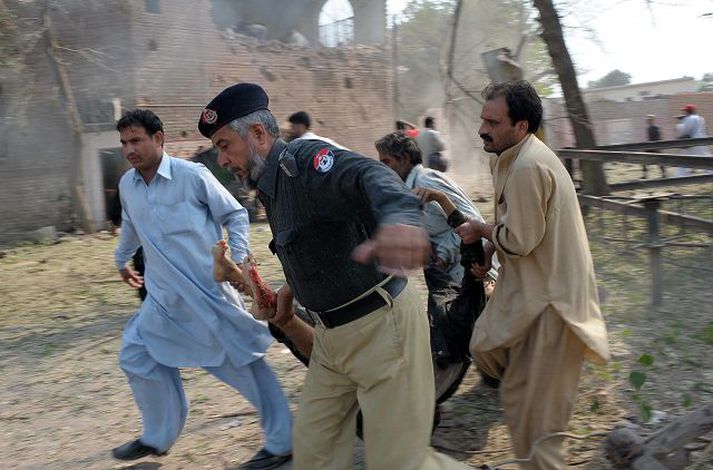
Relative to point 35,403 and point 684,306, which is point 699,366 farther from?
point 35,403

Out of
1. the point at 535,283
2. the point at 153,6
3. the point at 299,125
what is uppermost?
the point at 153,6

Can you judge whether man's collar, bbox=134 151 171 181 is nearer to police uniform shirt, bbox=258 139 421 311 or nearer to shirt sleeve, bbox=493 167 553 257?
police uniform shirt, bbox=258 139 421 311

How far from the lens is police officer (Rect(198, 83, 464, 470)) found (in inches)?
95.0

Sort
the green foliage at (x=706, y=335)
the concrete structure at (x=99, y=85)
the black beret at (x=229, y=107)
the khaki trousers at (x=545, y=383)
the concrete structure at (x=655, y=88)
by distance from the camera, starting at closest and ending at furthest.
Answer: the black beret at (x=229, y=107)
the khaki trousers at (x=545, y=383)
the green foliage at (x=706, y=335)
the concrete structure at (x=99, y=85)
the concrete structure at (x=655, y=88)

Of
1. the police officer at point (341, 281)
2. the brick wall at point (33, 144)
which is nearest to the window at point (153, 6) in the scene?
the brick wall at point (33, 144)

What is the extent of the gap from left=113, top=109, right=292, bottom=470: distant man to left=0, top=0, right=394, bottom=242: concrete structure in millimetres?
12289

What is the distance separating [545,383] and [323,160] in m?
1.35

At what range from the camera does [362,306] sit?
2527mm

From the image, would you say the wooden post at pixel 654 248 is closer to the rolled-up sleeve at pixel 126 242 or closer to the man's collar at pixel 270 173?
the rolled-up sleeve at pixel 126 242

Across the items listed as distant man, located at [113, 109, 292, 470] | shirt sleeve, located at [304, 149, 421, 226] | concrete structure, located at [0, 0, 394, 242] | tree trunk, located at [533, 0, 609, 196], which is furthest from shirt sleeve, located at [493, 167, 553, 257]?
concrete structure, located at [0, 0, 394, 242]

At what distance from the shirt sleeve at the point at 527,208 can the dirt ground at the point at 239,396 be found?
117 cm

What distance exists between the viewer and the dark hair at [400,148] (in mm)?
4145

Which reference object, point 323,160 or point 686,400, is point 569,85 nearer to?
point 686,400

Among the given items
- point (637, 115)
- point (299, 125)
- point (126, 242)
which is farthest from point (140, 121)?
point (637, 115)
